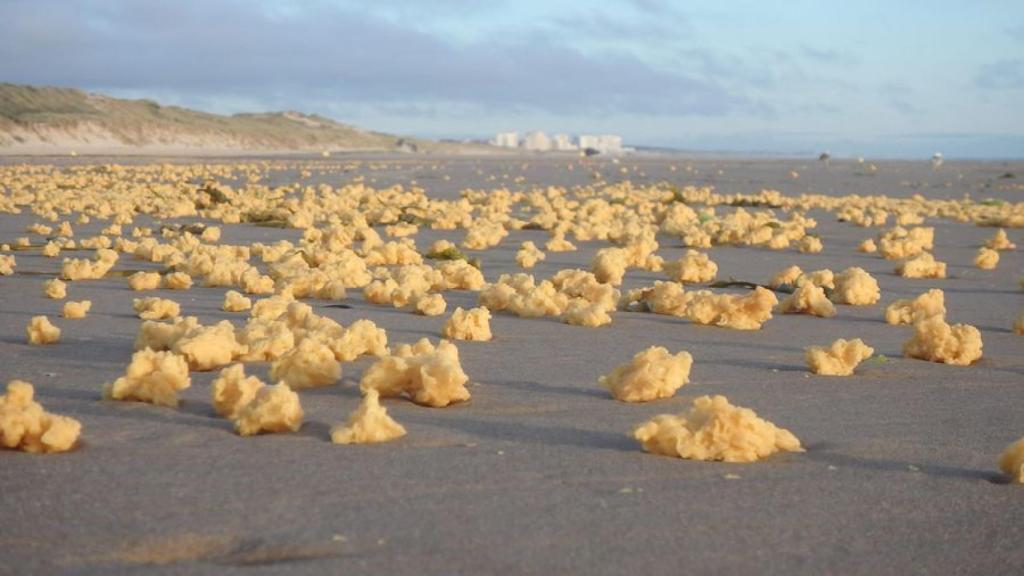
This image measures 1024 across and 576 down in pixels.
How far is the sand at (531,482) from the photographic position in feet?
7.88

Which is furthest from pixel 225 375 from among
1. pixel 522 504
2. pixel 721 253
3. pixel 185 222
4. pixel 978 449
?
pixel 185 222

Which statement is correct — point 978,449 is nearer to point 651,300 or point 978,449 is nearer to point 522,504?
point 522,504

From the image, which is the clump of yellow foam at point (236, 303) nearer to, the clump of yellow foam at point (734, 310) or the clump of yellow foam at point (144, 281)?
the clump of yellow foam at point (144, 281)

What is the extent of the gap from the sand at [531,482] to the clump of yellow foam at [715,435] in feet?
0.14

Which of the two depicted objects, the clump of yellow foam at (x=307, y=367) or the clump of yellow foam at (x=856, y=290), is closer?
the clump of yellow foam at (x=307, y=367)

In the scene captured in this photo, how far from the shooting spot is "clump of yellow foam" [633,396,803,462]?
313 cm

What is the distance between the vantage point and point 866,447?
10.9 feet

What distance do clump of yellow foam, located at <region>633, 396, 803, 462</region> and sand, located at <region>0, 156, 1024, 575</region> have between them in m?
0.04

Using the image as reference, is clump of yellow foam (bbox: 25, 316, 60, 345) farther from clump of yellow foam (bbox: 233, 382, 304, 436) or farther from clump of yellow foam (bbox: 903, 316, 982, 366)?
clump of yellow foam (bbox: 903, 316, 982, 366)

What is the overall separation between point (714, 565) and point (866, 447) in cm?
112

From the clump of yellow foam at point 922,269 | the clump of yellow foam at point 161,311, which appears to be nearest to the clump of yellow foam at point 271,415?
the clump of yellow foam at point 161,311

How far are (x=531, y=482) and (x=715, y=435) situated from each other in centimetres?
52

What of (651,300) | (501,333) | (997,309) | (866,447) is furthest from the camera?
(997,309)

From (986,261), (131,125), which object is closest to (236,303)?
(986,261)
